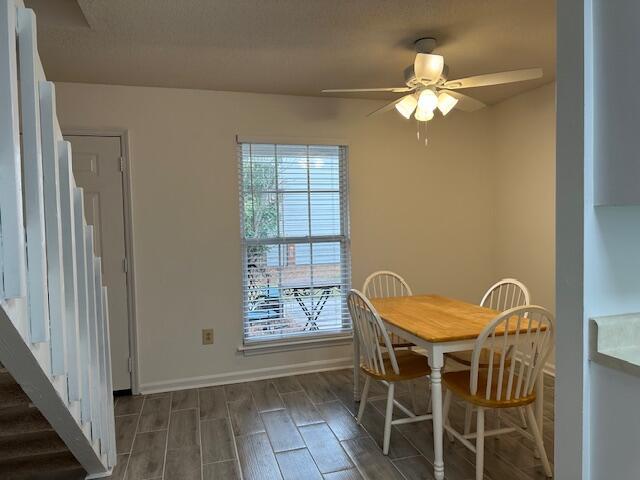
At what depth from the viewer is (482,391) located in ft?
6.71

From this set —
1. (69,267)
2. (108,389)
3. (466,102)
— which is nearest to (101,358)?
(108,389)

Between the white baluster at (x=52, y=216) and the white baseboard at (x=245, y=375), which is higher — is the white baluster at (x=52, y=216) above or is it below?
above

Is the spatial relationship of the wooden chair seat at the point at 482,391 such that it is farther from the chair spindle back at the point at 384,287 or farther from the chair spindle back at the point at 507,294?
the chair spindle back at the point at 384,287

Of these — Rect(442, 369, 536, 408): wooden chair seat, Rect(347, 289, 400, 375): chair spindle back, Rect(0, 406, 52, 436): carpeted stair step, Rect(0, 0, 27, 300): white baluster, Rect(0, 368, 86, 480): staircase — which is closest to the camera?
Rect(0, 0, 27, 300): white baluster

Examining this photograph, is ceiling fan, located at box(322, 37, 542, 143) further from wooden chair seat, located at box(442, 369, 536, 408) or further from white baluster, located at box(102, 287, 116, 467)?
white baluster, located at box(102, 287, 116, 467)

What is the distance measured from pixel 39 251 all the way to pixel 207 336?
2344mm

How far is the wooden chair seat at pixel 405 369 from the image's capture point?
2.34m

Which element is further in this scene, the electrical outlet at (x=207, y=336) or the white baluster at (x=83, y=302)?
the electrical outlet at (x=207, y=336)

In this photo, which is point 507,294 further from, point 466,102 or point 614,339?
point 614,339

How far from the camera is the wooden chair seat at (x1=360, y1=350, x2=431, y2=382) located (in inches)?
92.0

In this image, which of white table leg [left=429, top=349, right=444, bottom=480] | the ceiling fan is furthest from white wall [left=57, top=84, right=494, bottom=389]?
white table leg [left=429, top=349, right=444, bottom=480]

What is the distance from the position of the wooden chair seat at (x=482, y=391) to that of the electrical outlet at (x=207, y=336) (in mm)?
1884

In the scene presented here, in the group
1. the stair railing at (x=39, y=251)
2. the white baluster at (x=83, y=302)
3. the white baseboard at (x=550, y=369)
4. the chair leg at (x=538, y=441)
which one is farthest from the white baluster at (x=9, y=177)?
the white baseboard at (x=550, y=369)

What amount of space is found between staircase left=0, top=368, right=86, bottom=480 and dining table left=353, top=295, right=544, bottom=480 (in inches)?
67.2
